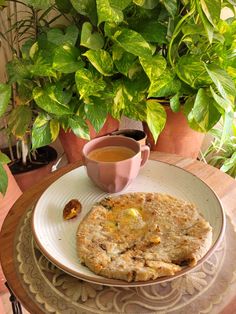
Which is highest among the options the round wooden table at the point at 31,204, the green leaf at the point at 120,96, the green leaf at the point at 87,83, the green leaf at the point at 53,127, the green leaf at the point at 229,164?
the green leaf at the point at 87,83

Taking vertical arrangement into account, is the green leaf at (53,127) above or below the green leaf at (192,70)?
below

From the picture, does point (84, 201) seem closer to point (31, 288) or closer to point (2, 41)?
point (31, 288)

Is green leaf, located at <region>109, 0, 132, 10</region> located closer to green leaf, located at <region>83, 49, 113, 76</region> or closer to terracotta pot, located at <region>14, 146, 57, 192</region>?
green leaf, located at <region>83, 49, 113, 76</region>

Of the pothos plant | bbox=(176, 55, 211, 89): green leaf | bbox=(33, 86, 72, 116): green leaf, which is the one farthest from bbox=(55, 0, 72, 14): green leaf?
bbox=(176, 55, 211, 89): green leaf

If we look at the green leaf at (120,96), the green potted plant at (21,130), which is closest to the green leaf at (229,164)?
the green leaf at (120,96)

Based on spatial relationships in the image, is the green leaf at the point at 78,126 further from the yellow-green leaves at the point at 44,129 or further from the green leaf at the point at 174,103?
the green leaf at the point at 174,103

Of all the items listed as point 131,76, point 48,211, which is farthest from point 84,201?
point 131,76
